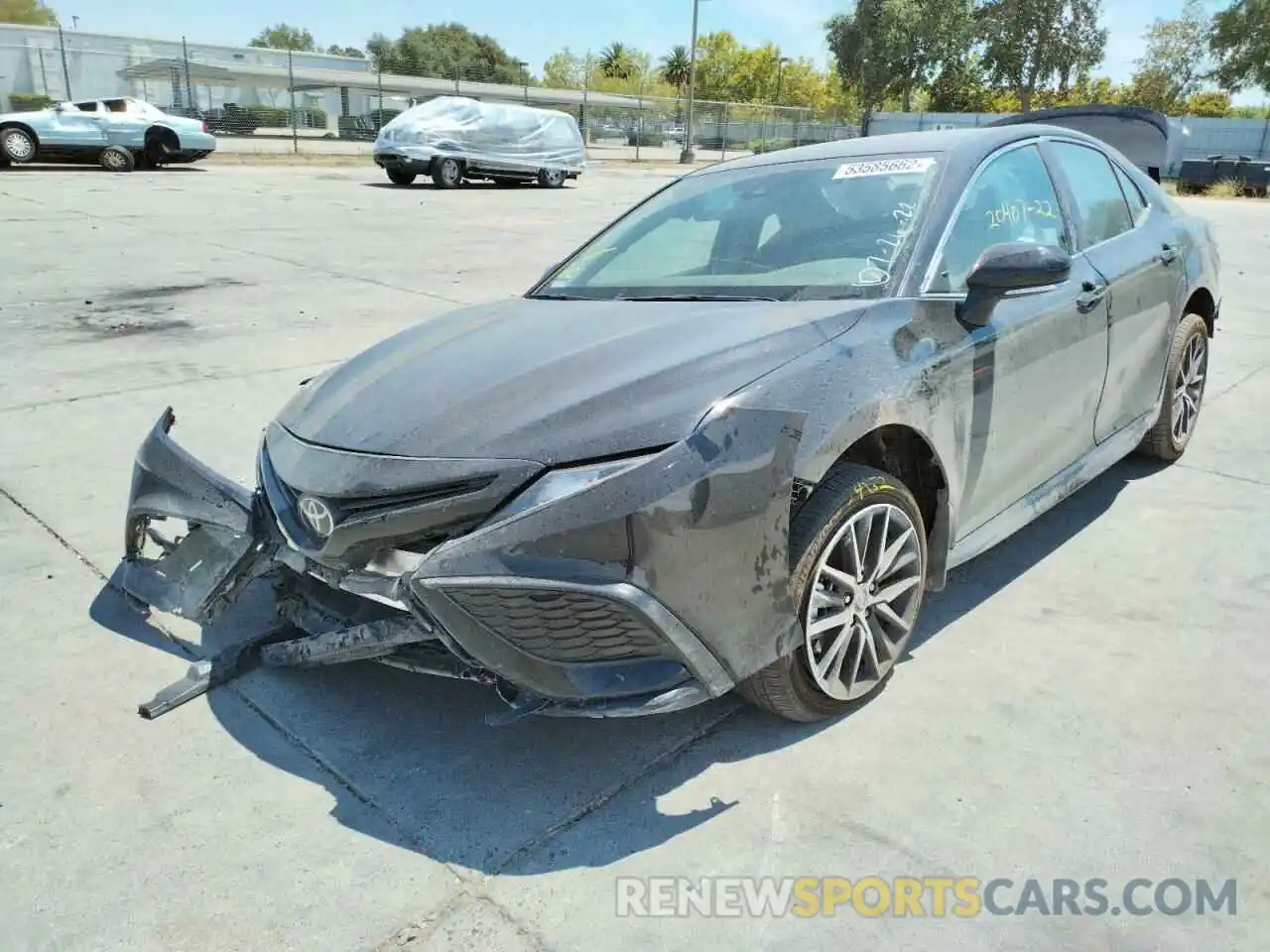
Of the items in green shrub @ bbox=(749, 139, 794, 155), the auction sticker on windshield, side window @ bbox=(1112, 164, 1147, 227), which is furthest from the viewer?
green shrub @ bbox=(749, 139, 794, 155)

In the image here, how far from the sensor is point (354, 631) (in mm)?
2410

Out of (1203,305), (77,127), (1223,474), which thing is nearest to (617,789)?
(1223,474)

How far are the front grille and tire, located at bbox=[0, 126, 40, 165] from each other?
23416mm

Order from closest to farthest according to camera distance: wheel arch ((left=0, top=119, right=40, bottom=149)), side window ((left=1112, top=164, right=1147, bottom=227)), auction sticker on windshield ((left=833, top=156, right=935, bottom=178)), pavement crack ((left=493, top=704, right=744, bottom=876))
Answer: pavement crack ((left=493, top=704, right=744, bottom=876)) < auction sticker on windshield ((left=833, top=156, right=935, bottom=178)) < side window ((left=1112, top=164, right=1147, bottom=227)) < wheel arch ((left=0, top=119, right=40, bottom=149))

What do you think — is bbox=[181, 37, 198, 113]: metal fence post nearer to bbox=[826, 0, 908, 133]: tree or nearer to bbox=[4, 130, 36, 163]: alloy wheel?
bbox=[4, 130, 36, 163]: alloy wheel

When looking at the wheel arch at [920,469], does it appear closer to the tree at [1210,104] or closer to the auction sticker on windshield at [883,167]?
the auction sticker on windshield at [883,167]

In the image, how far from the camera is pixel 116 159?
21.6m

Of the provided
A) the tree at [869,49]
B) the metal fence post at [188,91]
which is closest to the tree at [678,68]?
the tree at [869,49]

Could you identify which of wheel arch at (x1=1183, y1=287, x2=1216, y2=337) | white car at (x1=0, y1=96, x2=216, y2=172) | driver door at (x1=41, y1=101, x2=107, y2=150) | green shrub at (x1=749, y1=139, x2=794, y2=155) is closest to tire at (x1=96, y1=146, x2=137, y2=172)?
white car at (x1=0, y1=96, x2=216, y2=172)

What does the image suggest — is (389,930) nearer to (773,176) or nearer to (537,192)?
(773,176)

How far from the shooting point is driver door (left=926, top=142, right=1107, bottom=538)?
295cm

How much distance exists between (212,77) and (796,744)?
43.5 metres

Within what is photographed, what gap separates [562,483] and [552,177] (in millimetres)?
23244

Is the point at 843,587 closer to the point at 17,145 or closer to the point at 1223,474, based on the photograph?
the point at 1223,474
